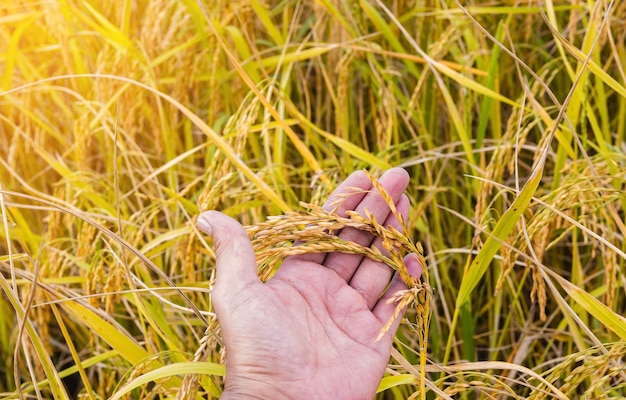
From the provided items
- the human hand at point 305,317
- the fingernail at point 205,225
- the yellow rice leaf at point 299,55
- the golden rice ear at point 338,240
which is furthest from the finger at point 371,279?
the yellow rice leaf at point 299,55

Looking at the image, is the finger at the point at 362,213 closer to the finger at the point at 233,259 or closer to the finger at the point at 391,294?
the finger at the point at 391,294

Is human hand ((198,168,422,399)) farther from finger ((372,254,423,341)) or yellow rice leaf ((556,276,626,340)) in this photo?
yellow rice leaf ((556,276,626,340))

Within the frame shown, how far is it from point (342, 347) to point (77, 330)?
0.97 metres

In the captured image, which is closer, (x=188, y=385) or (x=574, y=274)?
(x=188, y=385)

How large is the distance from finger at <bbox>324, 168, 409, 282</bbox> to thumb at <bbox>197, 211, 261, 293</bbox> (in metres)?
Answer: 0.22

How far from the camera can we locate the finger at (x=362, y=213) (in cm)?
120

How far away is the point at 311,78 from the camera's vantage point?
7.02 ft

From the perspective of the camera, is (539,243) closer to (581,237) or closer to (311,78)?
(581,237)

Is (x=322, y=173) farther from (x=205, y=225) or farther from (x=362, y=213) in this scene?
(x=205, y=225)

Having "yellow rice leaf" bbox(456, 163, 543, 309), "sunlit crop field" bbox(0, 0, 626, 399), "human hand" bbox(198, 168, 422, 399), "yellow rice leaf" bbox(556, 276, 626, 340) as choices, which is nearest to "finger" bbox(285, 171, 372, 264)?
"human hand" bbox(198, 168, 422, 399)

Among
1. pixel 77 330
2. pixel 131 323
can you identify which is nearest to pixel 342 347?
pixel 131 323

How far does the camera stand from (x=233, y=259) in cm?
103

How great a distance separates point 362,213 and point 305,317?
233 millimetres

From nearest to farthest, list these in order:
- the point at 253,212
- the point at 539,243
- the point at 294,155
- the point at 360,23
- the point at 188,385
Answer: the point at 188,385 → the point at 539,243 → the point at 253,212 → the point at 360,23 → the point at 294,155
